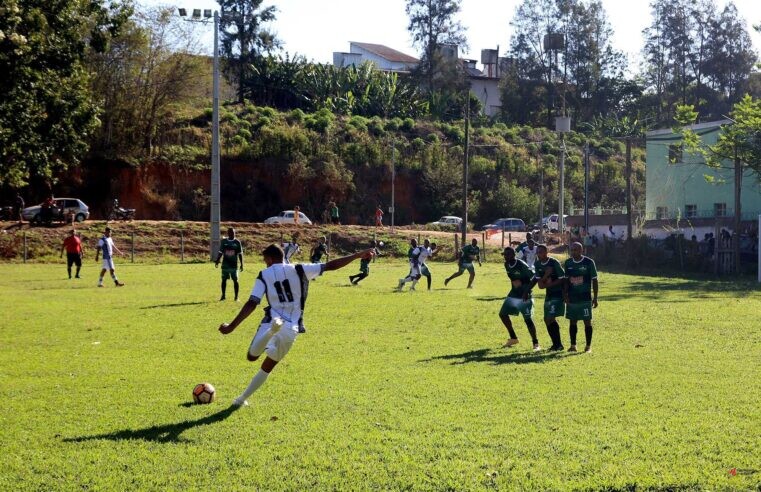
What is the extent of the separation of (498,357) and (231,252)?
1044cm

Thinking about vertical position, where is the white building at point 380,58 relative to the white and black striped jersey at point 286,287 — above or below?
above

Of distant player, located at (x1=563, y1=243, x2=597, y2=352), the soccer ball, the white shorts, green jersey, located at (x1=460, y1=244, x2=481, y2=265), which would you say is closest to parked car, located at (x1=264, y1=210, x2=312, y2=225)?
green jersey, located at (x1=460, y1=244, x2=481, y2=265)

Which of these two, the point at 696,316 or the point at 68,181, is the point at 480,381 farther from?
the point at 68,181

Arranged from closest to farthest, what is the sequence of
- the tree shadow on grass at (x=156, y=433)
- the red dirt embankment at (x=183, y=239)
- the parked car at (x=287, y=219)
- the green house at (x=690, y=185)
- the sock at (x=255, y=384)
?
the tree shadow on grass at (x=156, y=433) → the sock at (x=255, y=384) → the red dirt embankment at (x=183, y=239) → the green house at (x=690, y=185) → the parked car at (x=287, y=219)

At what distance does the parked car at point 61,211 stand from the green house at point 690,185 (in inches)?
1368

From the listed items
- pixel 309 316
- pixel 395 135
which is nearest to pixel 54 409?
pixel 309 316

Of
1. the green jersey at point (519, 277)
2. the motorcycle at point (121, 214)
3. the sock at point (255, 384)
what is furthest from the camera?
A: the motorcycle at point (121, 214)

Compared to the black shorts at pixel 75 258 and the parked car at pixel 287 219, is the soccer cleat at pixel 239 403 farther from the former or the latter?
the parked car at pixel 287 219

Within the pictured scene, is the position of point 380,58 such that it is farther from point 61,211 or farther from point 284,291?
point 284,291

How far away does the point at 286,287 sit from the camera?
10172mm

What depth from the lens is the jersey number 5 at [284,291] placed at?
10.2 metres

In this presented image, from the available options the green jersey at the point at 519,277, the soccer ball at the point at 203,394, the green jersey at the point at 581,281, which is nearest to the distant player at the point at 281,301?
the soccer ball at the point at 203,394

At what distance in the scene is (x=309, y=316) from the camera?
20.9 metres

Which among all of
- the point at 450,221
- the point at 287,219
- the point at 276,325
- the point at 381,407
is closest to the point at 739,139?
the point at 450,221
